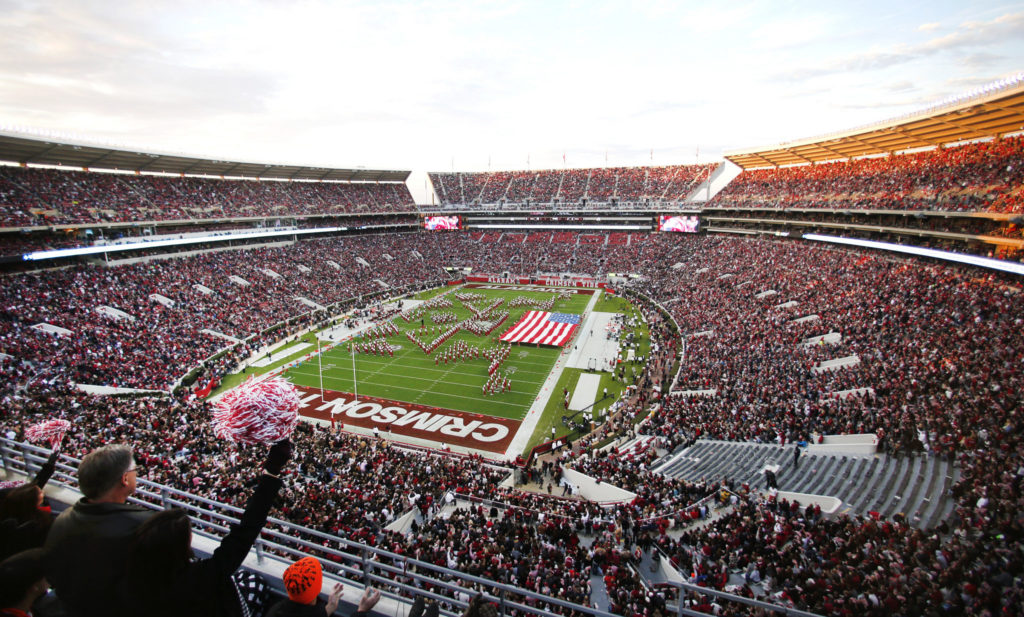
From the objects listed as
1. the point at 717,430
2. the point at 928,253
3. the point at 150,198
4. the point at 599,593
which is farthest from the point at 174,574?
the point at 150,198

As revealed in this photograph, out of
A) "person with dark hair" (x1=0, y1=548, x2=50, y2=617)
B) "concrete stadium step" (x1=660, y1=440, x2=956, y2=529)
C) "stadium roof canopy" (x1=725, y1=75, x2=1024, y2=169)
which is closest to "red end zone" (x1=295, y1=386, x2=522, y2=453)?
"concrete stadium step" (x1=660, y1=440, x2=956, y2=529)

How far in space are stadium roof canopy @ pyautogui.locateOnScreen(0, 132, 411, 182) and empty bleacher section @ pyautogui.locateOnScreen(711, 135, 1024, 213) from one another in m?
49.3

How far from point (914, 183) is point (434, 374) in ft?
107

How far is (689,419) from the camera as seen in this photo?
685 inches

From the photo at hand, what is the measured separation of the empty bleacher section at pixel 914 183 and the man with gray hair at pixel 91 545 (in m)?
30.9

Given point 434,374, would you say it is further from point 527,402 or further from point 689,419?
point 689,419

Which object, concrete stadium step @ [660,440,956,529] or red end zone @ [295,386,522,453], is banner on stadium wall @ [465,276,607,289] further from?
concrete stadium step @ [660,440,956,529]

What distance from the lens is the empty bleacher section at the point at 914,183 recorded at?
24.1 metres

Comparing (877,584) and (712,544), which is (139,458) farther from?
(877,584)

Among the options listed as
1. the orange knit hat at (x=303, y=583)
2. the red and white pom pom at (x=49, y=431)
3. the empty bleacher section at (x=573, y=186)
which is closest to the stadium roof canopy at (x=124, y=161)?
the empty bleacher section at (x=573, y=186)

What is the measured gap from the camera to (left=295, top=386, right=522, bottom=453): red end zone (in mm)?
19031

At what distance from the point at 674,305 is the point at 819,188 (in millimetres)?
17723

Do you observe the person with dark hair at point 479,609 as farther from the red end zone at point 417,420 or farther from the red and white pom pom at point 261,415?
the red end zone at point 417,420

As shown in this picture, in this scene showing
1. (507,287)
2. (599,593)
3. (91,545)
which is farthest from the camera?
(507,287)
